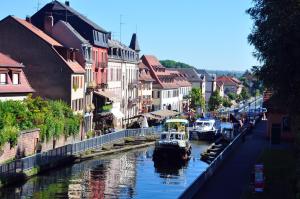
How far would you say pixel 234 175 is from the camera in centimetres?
3778

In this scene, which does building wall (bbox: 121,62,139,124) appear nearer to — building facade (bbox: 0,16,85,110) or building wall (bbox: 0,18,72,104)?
building facade (bbox: 0,16,85,110)

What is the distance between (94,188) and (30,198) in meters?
5.81

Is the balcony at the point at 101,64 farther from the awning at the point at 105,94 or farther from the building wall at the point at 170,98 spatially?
the building wall at the point at 170,98

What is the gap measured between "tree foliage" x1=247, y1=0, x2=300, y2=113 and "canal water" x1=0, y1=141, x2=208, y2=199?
32.9ft

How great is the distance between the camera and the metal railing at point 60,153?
130 feet

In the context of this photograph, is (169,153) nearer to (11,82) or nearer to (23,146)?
(11,82)

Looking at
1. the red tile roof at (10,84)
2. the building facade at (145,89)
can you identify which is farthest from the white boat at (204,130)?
the red tile roof at (10,84)

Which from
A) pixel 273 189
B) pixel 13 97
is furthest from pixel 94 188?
pixel 13 97

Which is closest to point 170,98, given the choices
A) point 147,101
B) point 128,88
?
point 147,101

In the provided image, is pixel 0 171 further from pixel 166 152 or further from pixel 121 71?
pixel 121 71

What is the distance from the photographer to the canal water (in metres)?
38.5

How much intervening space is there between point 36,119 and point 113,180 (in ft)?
32.1

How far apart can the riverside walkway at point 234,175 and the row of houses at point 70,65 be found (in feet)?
69.9

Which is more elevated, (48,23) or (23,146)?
(48,23)
